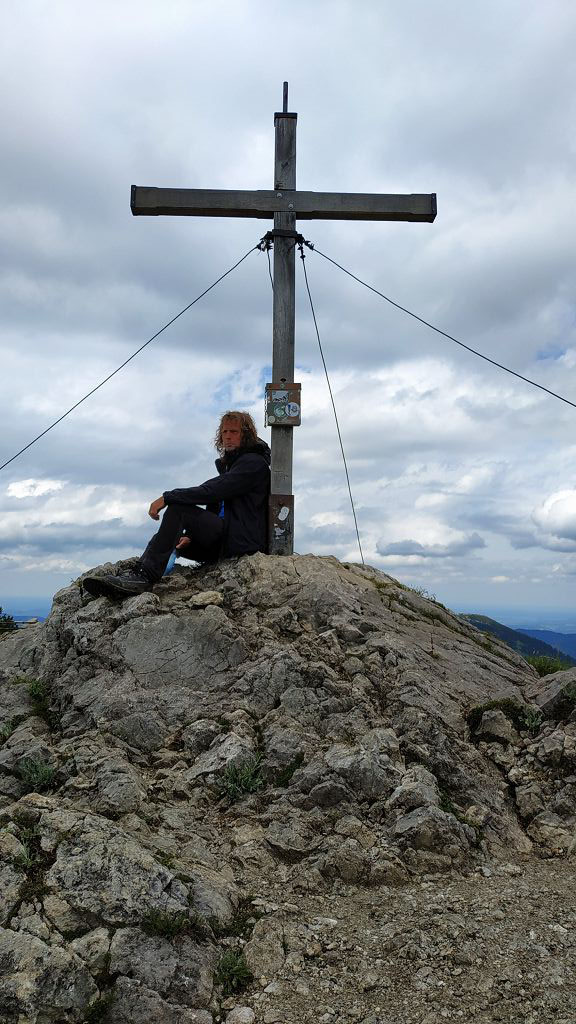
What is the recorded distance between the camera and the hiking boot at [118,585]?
8.71 meters

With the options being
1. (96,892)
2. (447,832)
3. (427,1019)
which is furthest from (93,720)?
(427,1019)

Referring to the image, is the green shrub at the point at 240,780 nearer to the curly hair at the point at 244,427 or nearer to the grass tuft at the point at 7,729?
the grass tuft at the point at 7,729

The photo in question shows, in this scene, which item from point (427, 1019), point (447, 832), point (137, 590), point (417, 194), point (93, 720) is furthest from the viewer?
point (417, 194)

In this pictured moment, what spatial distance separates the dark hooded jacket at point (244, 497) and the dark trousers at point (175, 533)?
21cm

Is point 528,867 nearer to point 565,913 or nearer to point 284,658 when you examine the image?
point 565,913

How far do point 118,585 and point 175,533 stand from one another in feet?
2.92

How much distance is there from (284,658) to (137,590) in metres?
2.18

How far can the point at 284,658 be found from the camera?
25.2 feet

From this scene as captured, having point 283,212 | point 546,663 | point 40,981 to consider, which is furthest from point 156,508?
point 546,663

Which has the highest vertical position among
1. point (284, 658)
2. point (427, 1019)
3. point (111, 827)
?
point (284, 658)

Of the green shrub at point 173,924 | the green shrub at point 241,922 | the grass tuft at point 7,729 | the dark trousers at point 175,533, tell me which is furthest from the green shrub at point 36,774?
the dark trousers at point 175,533

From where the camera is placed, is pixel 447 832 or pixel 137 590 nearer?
pixel 447 832

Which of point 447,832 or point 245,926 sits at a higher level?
point 447,832

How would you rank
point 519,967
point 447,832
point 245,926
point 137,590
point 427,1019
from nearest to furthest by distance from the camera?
point 427,1019, point 519,967, point 245,926, point 447,832, point 137,590
